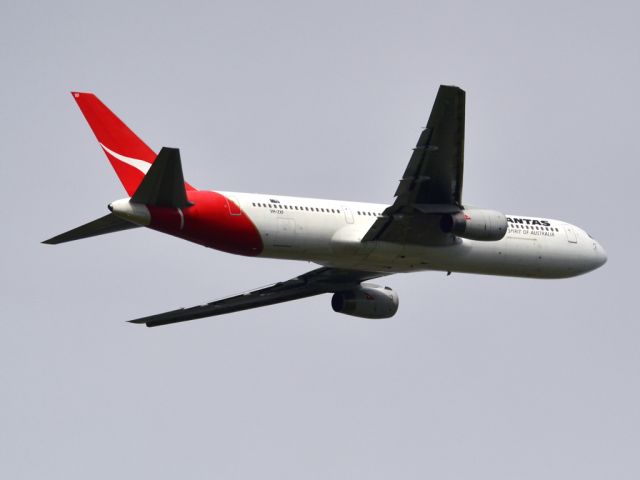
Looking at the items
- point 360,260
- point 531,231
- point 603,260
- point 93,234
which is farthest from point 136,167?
point 603,260

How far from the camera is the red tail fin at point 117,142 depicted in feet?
147

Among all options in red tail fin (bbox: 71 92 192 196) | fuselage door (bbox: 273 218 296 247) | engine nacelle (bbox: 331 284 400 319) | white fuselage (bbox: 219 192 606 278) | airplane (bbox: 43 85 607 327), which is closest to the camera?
airplane (bbox: 43 85 607 327)

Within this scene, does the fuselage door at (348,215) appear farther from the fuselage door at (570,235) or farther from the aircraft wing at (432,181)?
the fuselage door at (570,235)

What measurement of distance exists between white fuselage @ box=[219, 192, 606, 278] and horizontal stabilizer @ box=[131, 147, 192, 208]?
237cm

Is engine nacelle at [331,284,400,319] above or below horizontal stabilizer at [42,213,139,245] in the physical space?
above

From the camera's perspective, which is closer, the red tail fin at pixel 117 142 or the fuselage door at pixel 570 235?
the red tail fin at pixel 117 142

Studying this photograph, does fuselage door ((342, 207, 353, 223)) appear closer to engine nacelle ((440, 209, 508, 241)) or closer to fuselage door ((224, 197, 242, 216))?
Result: engine nacelle ((440, 209, 508, 241))

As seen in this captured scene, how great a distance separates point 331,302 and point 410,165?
9.95 metres

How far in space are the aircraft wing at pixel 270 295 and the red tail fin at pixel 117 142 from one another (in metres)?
6.77

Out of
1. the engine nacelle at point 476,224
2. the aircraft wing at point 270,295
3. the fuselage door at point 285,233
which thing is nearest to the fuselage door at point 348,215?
the fuselage door at point 285,233

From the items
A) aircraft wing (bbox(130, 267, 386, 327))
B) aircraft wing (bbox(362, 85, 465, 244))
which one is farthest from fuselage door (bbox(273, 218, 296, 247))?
aircraft wing (bbox(130, 267, 386, 327))

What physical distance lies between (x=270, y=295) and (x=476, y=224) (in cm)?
907

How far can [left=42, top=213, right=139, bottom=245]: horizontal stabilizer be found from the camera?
41.8 meters

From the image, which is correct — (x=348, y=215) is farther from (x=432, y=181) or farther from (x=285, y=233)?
(x=432, y=181)
